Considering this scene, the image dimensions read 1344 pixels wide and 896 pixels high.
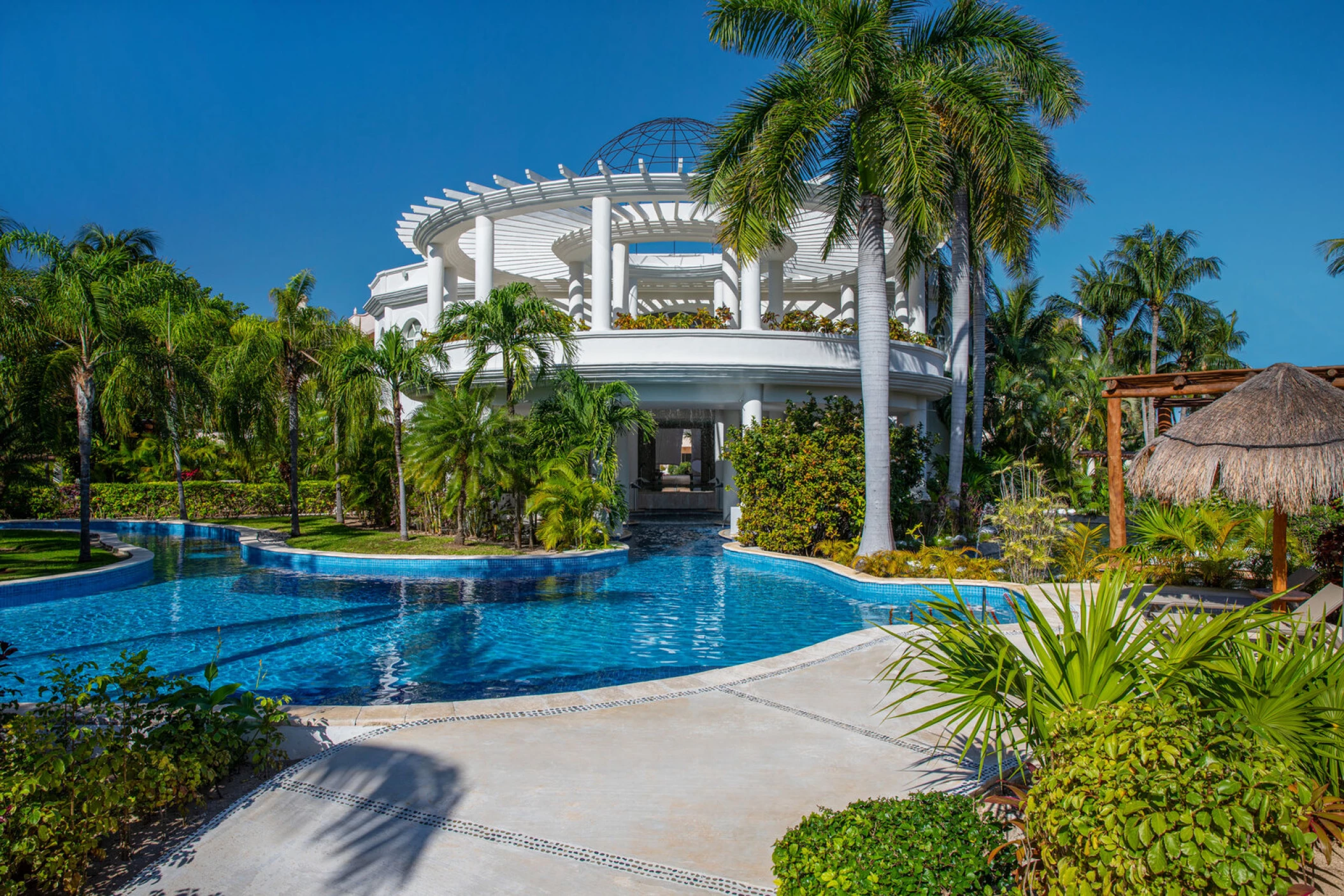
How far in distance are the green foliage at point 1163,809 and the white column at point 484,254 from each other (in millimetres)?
17659

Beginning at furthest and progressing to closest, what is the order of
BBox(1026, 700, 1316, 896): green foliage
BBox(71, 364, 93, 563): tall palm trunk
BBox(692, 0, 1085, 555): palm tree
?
1. BBox(71, 364, 93, 563): tall palm trunk
2. BBox(692, 0, 1085, 555): palm tree
3. BBox(1026, 700, 1316, 896): green foliage

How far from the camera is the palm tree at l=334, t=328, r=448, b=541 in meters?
16.3

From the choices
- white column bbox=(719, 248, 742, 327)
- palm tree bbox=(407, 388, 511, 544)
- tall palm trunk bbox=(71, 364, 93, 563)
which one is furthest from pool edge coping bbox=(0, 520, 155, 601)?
white column bbox=(719, 248, 742, 327)

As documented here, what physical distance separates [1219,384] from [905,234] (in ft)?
19.6

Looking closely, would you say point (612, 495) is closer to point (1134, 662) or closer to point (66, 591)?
point (66, 591)

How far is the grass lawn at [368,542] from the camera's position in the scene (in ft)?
51.8

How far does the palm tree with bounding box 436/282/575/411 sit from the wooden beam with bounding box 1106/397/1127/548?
33.7 feet

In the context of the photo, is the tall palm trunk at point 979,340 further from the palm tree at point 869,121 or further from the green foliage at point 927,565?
the green foliage at point 927,565

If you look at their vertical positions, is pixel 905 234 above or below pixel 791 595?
above

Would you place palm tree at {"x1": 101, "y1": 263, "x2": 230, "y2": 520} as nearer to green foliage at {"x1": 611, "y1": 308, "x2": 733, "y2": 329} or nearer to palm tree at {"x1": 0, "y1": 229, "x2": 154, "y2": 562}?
palm tree at {"x1": 0, "y1": 229, "x2": 154, "y2": 562}

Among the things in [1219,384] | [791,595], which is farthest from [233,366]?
[1219,384]

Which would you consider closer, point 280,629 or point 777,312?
point 280,629

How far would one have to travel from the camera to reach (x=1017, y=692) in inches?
144

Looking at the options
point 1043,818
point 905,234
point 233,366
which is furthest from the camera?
point 233,366
